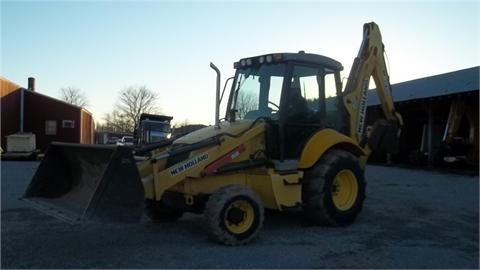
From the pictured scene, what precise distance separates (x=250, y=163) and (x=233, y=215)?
1.09 meters

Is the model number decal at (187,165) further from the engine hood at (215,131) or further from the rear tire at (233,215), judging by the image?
the rear tire at (233,215)

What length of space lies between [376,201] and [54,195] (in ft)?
23.4

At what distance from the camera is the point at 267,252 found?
6.66 metres

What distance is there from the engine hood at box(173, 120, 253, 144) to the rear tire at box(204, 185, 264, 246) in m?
0.98

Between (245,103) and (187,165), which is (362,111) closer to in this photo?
(245,103)

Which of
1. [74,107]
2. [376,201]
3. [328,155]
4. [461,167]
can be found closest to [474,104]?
[461,167]

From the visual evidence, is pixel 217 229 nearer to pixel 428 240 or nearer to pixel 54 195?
pixel 54 195

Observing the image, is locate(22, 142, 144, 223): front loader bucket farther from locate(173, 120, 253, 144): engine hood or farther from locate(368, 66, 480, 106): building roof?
locate(368, 66, 480, 106): building roof

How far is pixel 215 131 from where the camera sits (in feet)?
26.1

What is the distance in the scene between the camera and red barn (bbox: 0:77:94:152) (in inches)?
1462

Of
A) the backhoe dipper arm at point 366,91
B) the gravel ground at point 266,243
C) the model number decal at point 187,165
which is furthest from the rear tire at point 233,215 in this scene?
the backhoe dipper arm at point 366,91

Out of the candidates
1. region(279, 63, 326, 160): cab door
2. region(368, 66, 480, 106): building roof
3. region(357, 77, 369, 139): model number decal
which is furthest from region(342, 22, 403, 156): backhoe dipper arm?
region(368, 66, 480, 106): building roof

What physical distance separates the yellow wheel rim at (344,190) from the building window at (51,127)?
113 ft

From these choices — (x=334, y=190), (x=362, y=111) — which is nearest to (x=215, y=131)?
A: (x=334, y=190)
